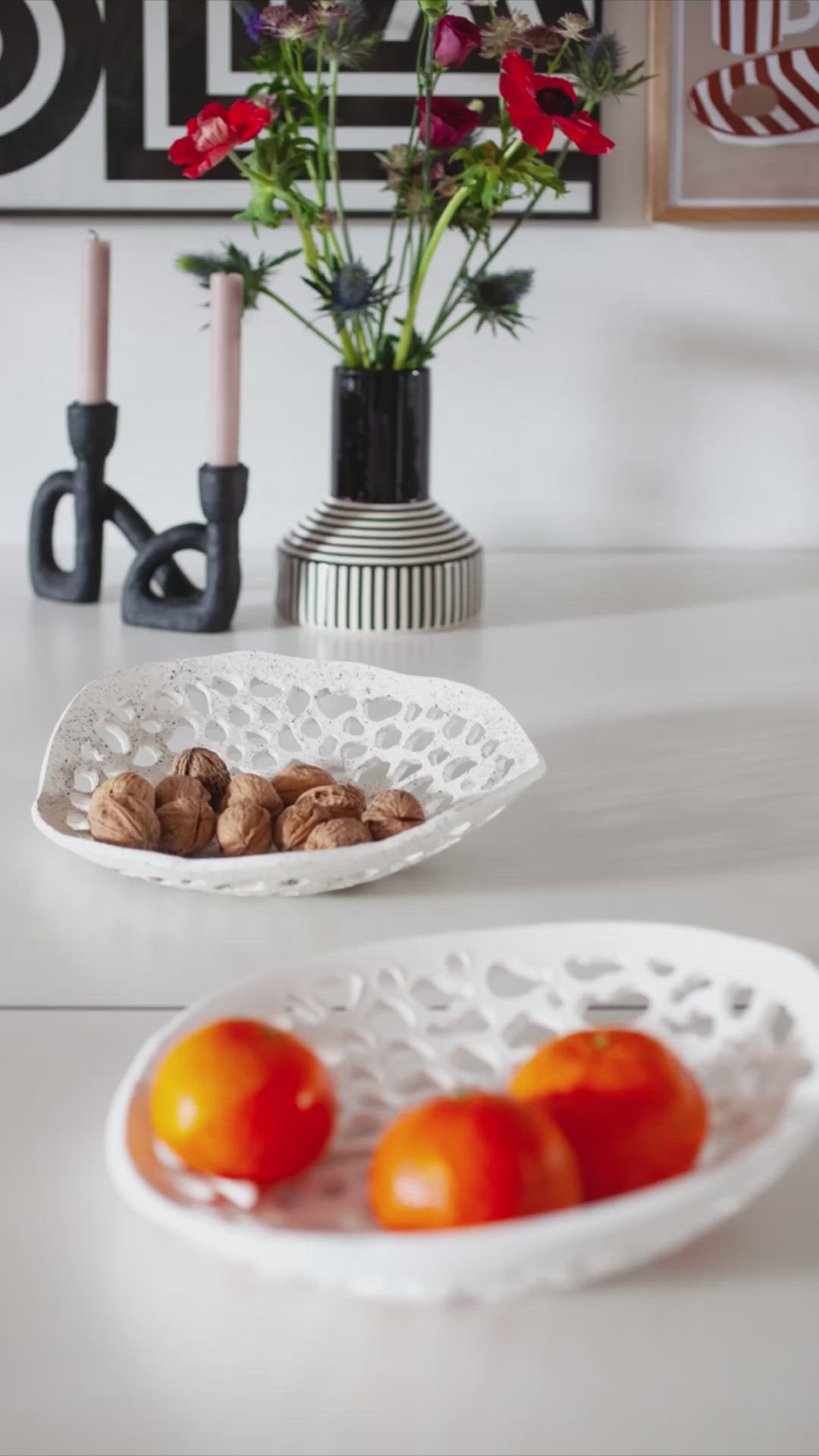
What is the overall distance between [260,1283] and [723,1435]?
0.14 m

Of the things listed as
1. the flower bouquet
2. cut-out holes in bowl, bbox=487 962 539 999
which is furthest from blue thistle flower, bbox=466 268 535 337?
cut-out holes in bowl, bbox=487 962 539 999

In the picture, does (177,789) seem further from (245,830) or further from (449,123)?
(449,123)

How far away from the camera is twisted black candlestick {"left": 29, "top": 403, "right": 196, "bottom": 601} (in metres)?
1.41

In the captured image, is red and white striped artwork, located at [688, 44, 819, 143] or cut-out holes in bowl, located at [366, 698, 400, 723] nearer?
cut-out holes in bowl, located at [366, 698, 400, 723]

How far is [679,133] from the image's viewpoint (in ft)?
5.16

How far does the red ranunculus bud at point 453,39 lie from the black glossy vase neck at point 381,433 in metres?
0.25

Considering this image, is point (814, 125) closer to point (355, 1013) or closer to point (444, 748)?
point (444, 748)

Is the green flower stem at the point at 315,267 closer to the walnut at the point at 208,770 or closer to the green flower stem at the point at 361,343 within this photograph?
the green flower stem at the point at 361,343

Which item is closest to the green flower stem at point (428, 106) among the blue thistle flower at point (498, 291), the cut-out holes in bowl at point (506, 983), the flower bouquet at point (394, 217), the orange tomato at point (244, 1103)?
the flower bouquet at point (394, 217)

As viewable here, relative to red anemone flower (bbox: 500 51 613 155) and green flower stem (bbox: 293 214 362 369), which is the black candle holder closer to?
green flower stem (bbox: 293 214 362 369)

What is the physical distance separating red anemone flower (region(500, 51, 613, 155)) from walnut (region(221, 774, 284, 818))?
56 cm

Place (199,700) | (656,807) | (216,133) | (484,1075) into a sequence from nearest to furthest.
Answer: (484,1075), (656,807), (199,700), (216,133)

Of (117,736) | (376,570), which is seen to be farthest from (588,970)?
(376,570)

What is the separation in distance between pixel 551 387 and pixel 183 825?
3.22ft
